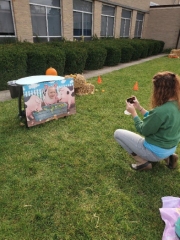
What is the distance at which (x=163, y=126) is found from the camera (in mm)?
2066

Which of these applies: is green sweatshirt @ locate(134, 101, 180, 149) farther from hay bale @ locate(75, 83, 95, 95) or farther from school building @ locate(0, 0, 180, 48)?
school building @ locate(0, 0, 180, 48)

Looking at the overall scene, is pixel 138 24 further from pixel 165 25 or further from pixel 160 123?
pixel 160 123

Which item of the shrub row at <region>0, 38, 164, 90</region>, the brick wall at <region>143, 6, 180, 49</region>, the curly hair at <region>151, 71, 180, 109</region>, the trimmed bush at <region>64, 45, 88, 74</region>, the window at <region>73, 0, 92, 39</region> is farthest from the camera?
the brick wall at <region>143, 6, 180, 49</region>

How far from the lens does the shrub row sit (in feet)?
18.4

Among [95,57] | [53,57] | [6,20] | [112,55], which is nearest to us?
[53,57]

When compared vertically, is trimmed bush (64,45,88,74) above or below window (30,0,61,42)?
below

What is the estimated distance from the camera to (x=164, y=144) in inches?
86.8

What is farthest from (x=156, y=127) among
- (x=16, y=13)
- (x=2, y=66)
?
(x=16, y=13)

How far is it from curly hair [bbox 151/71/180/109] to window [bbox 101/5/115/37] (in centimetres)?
1237

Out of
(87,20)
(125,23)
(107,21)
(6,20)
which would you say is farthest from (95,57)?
(125,23)

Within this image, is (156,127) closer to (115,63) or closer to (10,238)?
(10,238)

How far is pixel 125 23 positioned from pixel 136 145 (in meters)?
15.4

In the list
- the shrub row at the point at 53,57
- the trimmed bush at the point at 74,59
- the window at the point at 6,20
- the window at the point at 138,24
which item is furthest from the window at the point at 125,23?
the window at the point at 6,20

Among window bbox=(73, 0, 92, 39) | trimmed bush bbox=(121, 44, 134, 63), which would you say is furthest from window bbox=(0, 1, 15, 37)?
trimmed bush bbox=(121, 44, 134, 63)
